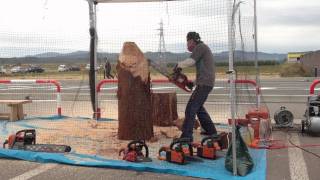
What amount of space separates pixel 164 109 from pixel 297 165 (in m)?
4.26

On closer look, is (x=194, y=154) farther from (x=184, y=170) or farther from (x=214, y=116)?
(x=214, y=116)

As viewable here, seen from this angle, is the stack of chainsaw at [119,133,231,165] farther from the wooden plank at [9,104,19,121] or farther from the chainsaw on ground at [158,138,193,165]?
the wooden plank at [9,104,19,121]

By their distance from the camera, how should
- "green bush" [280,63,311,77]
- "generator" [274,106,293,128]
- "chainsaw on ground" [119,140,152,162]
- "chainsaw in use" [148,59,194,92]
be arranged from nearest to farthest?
1. "chainsaw on ground" [119,140,152,162]
2. "chainsaw in use" [148,59,194,92]
3. "generator" [274,106,293,128]
4. "green bush" [280,63,311,77]

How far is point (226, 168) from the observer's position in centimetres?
726

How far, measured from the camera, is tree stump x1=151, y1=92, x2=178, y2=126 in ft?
37.2

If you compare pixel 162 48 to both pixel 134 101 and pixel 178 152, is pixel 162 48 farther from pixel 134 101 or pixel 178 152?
pixel 178 152

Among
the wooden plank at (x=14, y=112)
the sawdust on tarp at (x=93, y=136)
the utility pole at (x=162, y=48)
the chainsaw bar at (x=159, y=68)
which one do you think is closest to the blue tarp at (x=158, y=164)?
the sawdust on tarp at (x=93, y=136)

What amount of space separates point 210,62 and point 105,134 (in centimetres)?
296

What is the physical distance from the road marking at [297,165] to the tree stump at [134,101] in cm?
279

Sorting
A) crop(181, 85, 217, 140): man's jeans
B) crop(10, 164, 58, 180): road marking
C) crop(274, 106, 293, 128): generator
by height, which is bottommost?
crop(10, 164, 58, 180): road marking

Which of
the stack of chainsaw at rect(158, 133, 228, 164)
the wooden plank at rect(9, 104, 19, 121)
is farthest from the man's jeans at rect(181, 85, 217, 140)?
the wooden plank at rect(9, 104, 19, 121)

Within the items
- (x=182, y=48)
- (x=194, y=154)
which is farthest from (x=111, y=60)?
(x=194, y=154)

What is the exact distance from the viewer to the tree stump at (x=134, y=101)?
9766 mm

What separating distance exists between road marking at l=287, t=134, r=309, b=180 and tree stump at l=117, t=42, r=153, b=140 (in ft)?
9.14
